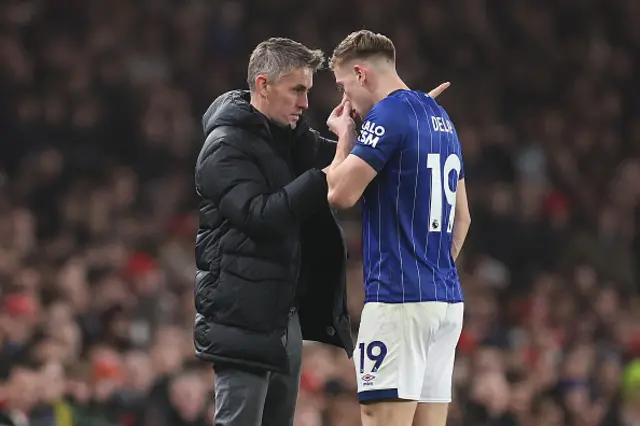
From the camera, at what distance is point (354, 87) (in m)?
5.32

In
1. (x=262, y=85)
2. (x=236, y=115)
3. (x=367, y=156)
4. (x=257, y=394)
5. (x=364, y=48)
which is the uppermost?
(x=364, y=48)

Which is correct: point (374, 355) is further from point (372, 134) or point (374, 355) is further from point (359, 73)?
point (359, 73)

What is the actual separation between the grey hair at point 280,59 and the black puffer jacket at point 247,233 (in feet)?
0.51

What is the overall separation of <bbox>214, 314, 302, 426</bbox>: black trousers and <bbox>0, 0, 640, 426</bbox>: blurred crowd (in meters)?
2.69

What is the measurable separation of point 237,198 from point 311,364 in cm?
448

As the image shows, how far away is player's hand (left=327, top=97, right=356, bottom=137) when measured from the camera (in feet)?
17.4

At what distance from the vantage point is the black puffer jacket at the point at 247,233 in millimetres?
5156

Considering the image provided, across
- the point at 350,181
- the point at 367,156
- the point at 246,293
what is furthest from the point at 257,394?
the point at 367,156

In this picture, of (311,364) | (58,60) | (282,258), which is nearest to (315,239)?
(282,258)

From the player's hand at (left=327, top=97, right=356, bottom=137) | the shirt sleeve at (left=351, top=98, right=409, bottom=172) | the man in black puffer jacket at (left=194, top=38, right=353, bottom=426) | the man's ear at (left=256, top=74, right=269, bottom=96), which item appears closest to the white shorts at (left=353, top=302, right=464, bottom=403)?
the man in black puffer jacket at (left=194, top=38, right=353, bottom=426)

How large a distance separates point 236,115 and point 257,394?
1077mm

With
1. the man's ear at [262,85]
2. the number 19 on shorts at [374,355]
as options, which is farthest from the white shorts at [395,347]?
the man's ear at [262,85]

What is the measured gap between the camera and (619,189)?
13.2 meters

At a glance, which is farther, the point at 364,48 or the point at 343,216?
the point at 343,216
